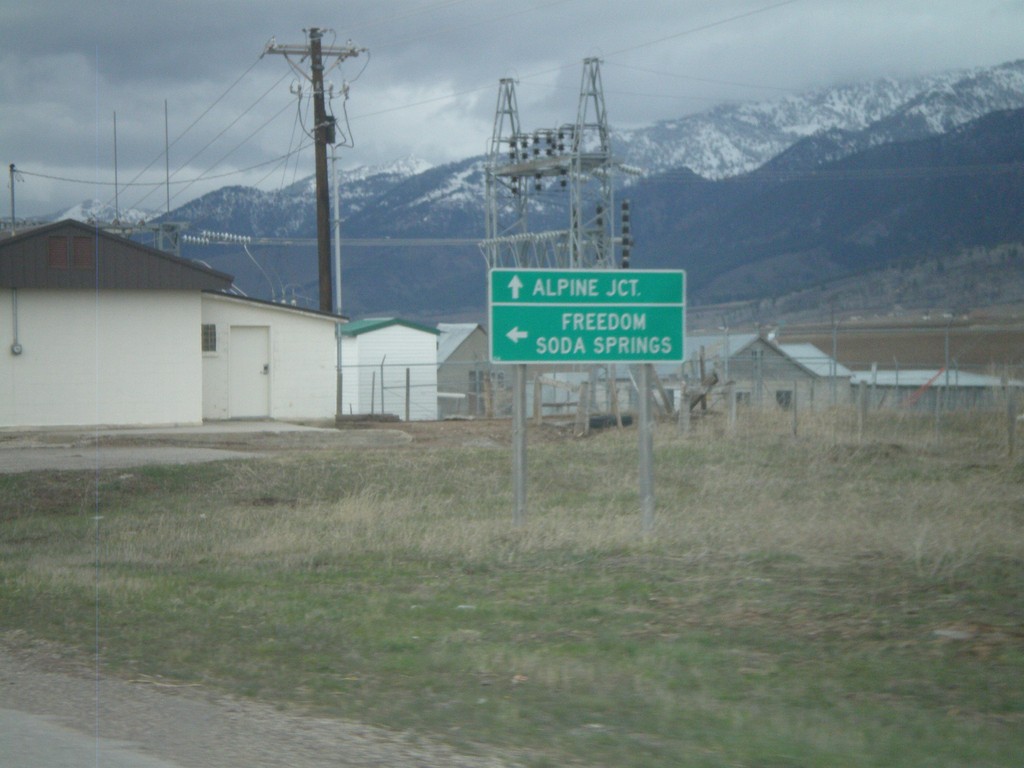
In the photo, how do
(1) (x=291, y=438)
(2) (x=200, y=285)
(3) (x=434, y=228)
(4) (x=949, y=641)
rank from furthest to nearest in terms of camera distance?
(3) (x=434, y=228), (2) (x=200, y=285), (1) (x=291, y=438), (4) (x=949, y=641)

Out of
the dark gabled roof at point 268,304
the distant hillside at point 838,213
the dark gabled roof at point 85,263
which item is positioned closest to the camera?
the dark gabled roof at point 85,263

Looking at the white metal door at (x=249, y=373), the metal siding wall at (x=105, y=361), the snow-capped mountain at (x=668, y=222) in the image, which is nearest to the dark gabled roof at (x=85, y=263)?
the metal siding wall at (x=105, y=361)

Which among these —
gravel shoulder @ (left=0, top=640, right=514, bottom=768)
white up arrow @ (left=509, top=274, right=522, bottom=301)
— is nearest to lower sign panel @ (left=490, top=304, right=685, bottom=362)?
white up arrow @ (left=509, top=274, right=522, bottom=301)

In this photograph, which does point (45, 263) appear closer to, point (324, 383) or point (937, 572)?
point (324, 383)

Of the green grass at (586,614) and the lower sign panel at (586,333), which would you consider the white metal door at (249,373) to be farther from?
the lower sign panel at (586,333)

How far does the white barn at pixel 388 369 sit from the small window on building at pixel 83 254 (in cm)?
1213

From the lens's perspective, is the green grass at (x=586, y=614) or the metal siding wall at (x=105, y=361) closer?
the green grass at (x=586, y=614)

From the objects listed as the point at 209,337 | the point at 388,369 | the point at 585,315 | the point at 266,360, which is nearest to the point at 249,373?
the point at 266,360

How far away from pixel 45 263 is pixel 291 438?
23.5 feet

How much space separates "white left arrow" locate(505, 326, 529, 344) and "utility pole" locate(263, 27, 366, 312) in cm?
2319

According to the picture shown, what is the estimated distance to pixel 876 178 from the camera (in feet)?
513

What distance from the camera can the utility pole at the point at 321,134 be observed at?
3472cm

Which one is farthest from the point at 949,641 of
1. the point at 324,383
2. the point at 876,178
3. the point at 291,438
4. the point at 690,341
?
the point at 876,178

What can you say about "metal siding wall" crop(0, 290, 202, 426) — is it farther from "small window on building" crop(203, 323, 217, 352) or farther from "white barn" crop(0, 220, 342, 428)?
"small window on building" crop(203, 323, 217, 352)
